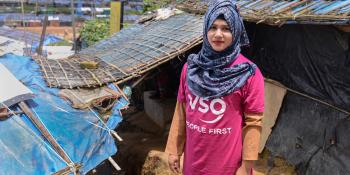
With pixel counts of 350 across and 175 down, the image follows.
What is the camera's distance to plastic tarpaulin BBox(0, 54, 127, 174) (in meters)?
4.38

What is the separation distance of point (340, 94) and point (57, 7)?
45.2m

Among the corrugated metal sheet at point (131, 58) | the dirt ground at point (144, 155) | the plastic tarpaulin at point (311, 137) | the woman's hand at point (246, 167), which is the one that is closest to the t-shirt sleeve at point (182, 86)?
the woman's hand at point (246, 167)

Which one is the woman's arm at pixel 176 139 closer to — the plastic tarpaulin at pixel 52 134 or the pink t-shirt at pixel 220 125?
the pink t-shirt at pixel 220 125

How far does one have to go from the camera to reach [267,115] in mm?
6848

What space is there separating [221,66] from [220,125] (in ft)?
1.18

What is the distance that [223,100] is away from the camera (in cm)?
235

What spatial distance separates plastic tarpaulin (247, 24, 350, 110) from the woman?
→ 3.04 meters

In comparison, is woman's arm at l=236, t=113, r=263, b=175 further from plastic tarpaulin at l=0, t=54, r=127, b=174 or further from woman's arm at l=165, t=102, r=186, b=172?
plastic tarpaulin at l=0, t=54, r=127, b=174

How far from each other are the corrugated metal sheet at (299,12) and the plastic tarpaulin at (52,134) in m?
2.54

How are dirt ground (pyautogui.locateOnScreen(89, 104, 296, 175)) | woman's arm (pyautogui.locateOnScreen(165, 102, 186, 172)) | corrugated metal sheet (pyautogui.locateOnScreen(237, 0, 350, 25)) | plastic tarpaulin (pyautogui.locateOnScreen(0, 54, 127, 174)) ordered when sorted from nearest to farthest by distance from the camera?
woman's arm (pyautogui.locateOnScreen(165, 102, 186, 172)) → plastic tarpaulin (pyautogui.locateOnScreen(0, 54, 127, 174)) → corrugated metal sheet (pyautogui.locateOnScreen(237, 0, 350, 25)) → dirt ground (pyautogui.locateOnScreen(89, 104, 296, 175))

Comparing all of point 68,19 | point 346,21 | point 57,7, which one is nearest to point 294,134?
A: point 346,21

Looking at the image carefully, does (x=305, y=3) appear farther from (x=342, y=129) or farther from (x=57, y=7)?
(x=57, y=7)

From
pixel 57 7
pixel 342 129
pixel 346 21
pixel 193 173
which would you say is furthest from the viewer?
pixel 57 7

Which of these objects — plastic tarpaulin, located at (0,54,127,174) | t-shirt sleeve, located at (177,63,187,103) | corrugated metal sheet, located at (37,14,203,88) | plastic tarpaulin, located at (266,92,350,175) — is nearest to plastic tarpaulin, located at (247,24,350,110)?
plastic tarpaulin, located at (266,92,350,175)
